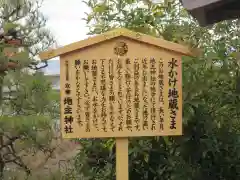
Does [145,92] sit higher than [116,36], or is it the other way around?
[116,36]

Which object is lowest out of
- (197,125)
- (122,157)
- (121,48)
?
(122,157)

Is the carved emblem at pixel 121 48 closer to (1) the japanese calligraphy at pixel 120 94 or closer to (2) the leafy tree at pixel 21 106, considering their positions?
(1) the japanese calligraphy at pixel 120 94

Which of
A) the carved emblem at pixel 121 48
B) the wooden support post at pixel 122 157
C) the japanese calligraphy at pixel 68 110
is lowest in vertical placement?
the wooden support post at pixel 122 157

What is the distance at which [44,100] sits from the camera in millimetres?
4109

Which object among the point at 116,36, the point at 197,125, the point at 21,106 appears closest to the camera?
the point at 116,36

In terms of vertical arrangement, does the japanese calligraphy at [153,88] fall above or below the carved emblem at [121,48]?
below

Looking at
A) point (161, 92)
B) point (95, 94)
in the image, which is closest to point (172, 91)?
point (161, 92)

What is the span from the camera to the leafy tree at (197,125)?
379 centimetres

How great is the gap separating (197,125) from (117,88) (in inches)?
44.4

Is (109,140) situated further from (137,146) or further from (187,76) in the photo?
(187,76)

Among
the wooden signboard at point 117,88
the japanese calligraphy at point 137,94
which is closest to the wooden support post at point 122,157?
the wooden signboard at point 117,88

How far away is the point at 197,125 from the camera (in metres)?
3.79

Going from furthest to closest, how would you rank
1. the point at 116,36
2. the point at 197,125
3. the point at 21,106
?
the point at 21,106 → the point at 197,125 → the point at 116,36

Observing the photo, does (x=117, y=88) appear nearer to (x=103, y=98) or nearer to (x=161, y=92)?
(x=103, y=98)
